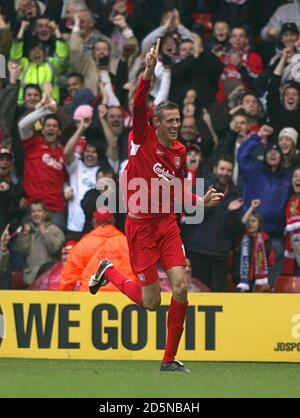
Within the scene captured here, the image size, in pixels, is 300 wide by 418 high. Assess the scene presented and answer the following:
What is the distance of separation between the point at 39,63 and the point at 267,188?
3.40 metres

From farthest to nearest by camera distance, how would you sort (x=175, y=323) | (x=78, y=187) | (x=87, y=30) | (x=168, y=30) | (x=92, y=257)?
(x=87, y=30) → (x=168, y=30) → (x=78, y=187) → (x=92, y=257) → (x=175, y=323)

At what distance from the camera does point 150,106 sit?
49.7 feet

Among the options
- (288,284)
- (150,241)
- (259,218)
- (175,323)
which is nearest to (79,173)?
(259,218)

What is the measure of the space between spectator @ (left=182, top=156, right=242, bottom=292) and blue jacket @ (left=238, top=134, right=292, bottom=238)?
212 mm

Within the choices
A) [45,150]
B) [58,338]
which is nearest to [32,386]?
[58,338]

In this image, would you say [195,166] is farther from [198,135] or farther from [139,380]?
[139,380]

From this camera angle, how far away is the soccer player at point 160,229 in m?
10.8

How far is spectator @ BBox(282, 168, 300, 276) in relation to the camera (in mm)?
14391

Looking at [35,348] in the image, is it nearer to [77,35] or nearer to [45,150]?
[45,150]

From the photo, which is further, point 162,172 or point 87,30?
point 87,30

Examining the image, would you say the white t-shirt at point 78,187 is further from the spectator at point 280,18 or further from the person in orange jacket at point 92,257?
the spectator at point 280,18

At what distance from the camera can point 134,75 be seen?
1586cm

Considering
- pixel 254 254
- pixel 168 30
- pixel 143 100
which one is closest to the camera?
pixel 143 100

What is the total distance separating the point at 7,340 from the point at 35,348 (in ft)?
0.97
